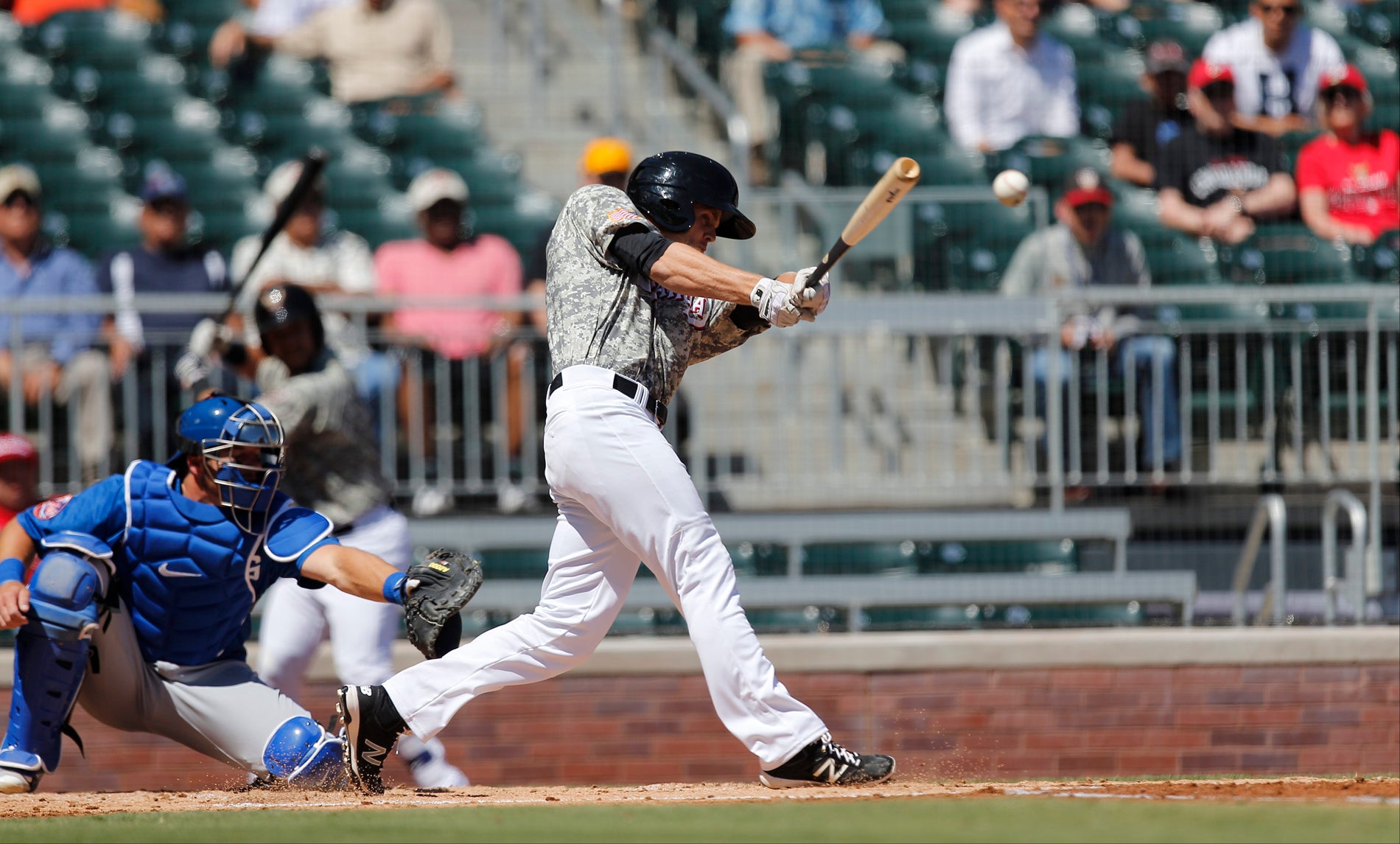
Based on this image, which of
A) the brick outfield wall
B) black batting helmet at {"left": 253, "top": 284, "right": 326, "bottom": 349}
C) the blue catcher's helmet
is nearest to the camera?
the blue catcher's helmet

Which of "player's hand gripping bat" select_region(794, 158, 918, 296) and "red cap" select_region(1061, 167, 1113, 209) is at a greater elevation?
"red cap" select_region(1061, 167, 1113, 209)

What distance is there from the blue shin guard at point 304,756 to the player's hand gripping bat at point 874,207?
6.89ft

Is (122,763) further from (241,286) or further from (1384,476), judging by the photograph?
(1384,476)

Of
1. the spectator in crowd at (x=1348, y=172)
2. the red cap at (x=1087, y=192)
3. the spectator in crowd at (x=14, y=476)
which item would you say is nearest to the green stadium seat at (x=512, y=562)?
the spectator in crowd at (x=14, y=476)

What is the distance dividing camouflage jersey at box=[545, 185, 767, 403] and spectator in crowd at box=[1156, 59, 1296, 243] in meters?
4.79

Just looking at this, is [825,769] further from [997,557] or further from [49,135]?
[49,135]

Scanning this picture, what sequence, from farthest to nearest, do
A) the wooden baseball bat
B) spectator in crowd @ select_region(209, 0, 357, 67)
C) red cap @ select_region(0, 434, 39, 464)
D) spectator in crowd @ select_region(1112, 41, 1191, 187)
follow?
spectator in crowd @ select_region(209, 0, 357, 67) < spectator in crowd @ select_region(1112, 41, 1191, 187) < red cap @ select_region(0, 434, 39, 464) < the wooden baseball bat

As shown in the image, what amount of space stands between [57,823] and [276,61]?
6.79 meters

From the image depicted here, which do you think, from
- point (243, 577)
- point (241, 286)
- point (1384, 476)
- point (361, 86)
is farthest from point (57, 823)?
point (361, 86)

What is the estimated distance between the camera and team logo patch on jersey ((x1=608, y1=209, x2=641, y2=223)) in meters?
4.55

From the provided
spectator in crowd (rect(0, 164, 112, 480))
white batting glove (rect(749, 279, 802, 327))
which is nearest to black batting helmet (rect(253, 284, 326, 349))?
spectator in crowd (rect(0, 164, 112, 480))

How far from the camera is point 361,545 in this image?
6246mm

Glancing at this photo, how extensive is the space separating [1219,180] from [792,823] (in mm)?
5978

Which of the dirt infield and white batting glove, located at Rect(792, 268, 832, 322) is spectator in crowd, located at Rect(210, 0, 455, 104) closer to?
the dirt infield
